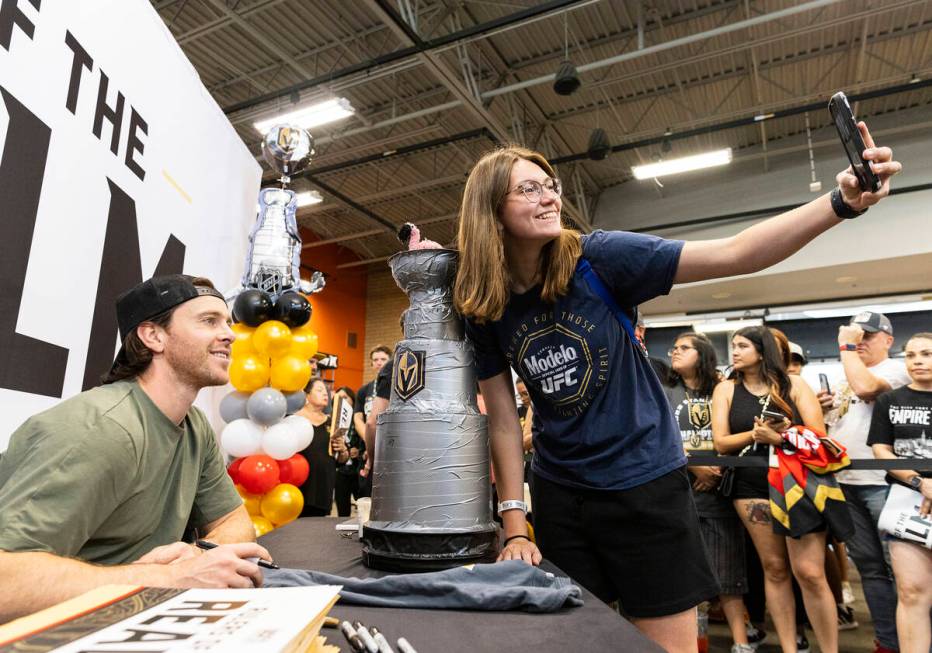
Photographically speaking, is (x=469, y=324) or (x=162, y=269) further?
(x=162, y=269)

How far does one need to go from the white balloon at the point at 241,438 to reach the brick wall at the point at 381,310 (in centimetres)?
1117

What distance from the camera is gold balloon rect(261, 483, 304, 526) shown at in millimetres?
2797

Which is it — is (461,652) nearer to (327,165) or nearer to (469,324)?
(469,324)

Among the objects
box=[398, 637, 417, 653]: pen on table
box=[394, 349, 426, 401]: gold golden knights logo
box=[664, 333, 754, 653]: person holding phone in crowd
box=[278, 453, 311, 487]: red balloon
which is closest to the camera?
box=[398, 637, 417, 653]: pen on table

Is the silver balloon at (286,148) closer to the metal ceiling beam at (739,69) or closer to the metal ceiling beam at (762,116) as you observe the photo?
the metal ceiling beam at (739,69)

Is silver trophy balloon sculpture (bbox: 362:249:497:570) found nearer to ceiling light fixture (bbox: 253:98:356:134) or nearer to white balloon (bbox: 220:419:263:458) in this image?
white balloon (bbox: 220:419:263:458)

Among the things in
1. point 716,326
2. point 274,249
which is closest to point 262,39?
point 274,249

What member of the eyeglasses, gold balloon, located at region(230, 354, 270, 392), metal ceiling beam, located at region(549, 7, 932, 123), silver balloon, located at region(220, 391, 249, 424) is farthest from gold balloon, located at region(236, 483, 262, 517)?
metal ceiling beam, located at region(549, 7, 932, 123)

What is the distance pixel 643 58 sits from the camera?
714 centimetres

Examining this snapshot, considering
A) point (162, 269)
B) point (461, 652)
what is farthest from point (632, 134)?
point (461, 652)

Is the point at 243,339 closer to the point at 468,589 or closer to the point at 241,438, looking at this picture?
the point at 241,438

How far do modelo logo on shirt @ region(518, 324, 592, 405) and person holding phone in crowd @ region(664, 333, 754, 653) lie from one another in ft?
4.63

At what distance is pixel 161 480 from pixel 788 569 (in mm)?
2858

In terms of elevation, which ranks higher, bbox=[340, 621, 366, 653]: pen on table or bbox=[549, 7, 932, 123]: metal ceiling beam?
bbox=[549, 7, 932, 123]: metal ceiling beam
